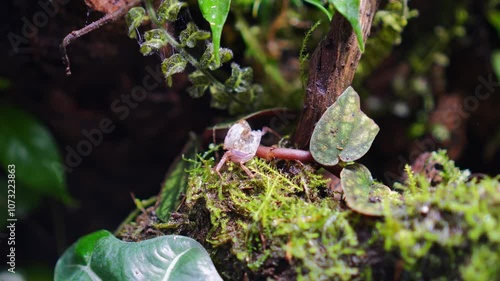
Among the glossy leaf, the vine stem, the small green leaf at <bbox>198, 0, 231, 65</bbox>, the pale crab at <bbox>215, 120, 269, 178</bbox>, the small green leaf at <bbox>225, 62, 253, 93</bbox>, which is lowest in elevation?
the glossy leaf

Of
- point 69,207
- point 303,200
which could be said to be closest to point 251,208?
point 303,200

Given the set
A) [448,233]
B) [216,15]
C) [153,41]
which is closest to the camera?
[448,233]

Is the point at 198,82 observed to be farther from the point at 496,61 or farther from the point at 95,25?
the point at 496,61

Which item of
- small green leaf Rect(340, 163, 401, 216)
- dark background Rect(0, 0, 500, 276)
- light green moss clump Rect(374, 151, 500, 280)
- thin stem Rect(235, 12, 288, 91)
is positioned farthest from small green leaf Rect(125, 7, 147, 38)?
light green moss clump Rect(374, 151, 500, 280)

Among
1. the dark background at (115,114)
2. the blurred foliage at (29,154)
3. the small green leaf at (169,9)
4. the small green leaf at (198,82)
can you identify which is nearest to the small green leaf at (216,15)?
the small green leaf at (169,9)

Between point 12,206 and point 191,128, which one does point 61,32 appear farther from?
point 12,206

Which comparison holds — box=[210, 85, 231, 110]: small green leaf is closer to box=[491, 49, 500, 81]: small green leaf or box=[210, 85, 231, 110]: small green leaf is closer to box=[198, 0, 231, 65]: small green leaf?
box=[198, 0, 231, 65]: small green leaf

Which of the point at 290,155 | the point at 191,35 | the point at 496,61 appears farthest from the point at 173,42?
the point at 496,61
